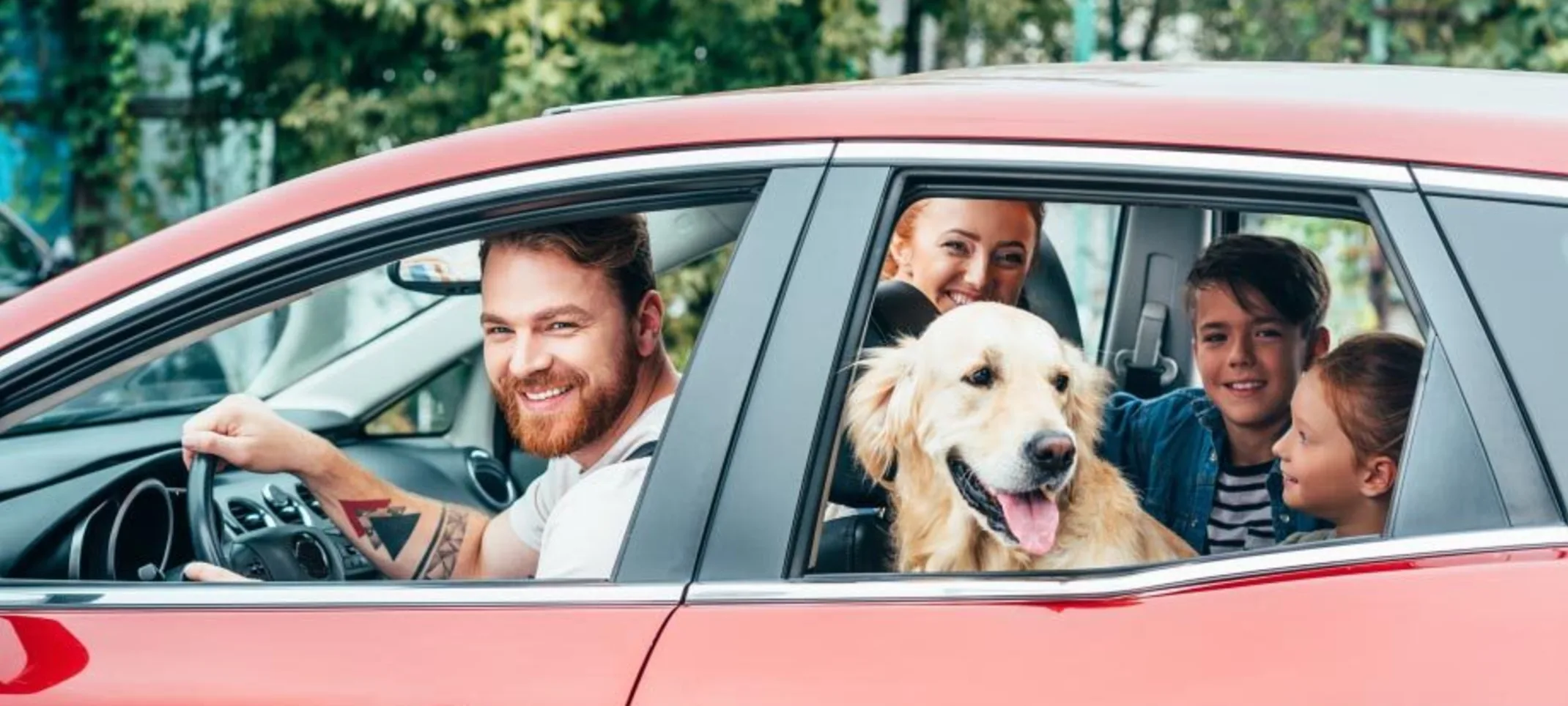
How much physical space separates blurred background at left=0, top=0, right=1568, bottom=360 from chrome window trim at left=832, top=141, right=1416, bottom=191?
18.3ft

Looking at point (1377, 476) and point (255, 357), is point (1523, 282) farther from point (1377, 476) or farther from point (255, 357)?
point (255, 357)

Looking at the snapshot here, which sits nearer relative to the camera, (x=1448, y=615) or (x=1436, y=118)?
(x=1448, y=615)

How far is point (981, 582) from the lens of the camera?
1.82 metres

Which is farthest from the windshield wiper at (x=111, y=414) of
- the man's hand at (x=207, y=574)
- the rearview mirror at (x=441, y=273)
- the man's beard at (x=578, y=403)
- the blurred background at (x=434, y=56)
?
the blurred background at (x=434, y=56)

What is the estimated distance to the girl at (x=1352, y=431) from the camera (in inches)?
79.3

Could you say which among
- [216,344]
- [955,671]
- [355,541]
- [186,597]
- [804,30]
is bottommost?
[955,671]

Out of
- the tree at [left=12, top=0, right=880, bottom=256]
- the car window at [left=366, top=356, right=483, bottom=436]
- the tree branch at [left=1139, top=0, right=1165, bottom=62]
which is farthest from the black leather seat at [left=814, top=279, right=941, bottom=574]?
the tree branch at [left=1139, top=0, right=1165, bottom=62]

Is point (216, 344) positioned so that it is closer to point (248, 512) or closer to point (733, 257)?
point (248, 512)

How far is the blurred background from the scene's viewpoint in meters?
8.68

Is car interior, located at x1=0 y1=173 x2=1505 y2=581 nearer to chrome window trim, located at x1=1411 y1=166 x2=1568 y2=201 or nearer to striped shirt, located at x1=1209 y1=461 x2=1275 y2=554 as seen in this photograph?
chrome window trim, located at x1=1411 y1=166 x2=1568 y2=201

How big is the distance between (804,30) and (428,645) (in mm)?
7455

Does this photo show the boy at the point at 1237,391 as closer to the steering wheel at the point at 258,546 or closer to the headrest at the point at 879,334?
the headrest at the point at 879,334

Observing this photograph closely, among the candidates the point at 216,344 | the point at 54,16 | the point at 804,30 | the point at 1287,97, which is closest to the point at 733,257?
the point at 1287,97

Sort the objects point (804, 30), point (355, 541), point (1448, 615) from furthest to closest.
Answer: point (804, 30)
point (355, 541)
point (1448, 615)
